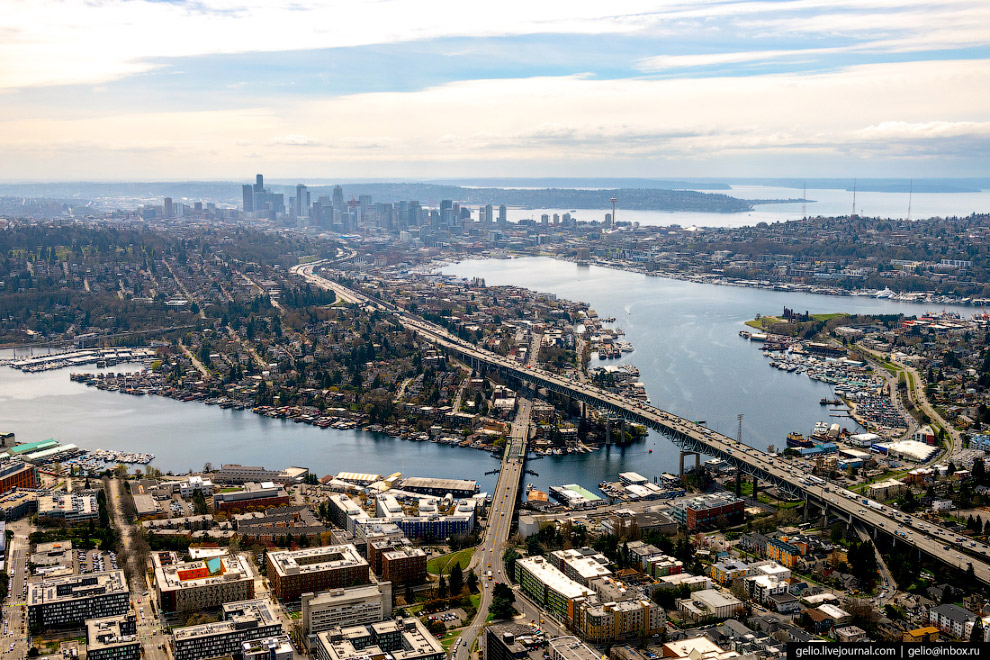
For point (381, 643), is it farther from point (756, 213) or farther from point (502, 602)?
point (756, 213)

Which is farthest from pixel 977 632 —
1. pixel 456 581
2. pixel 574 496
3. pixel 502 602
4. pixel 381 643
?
pixel 574 496

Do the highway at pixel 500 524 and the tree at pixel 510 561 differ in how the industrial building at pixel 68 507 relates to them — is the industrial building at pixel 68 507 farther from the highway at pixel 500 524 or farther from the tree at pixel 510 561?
the tree at pixel 510 561

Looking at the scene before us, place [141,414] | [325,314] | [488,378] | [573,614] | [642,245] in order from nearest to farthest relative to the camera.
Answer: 1. [573,614]
2. [141,414]
3. [488,378]
4. [325,314]
5. [642,245]

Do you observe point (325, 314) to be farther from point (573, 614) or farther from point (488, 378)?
point (573, 614)

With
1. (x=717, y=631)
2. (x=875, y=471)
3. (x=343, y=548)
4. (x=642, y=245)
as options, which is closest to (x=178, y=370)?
(x=343, y=548)

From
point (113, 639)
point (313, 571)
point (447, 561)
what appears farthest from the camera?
point (447, 561)

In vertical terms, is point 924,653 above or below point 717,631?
above
